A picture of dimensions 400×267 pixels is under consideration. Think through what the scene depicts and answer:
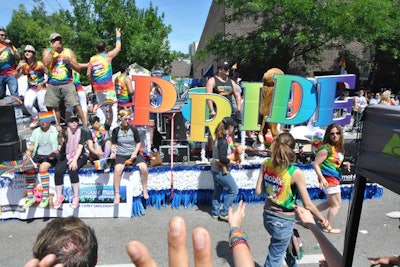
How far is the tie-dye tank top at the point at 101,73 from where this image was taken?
688 centimetres

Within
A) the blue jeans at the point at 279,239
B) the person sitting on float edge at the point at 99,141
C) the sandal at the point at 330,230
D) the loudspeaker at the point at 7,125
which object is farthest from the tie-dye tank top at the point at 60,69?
the sandal at the point at 330,230

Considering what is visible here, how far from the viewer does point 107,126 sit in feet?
25.3

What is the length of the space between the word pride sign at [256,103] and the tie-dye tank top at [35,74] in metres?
2.63

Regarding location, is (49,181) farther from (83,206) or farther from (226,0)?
(226,0)

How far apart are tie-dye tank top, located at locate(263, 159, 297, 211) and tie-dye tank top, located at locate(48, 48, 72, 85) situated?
4.87 metres

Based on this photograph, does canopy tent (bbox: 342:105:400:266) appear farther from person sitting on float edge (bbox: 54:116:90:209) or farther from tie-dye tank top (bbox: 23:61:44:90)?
tie-dye tank top (bbox: 23:61:44:90)

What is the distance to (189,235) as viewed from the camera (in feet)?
15.6

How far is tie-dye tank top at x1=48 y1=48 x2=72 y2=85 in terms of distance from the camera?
6.35 metres

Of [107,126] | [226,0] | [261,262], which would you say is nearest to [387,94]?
[261,262]

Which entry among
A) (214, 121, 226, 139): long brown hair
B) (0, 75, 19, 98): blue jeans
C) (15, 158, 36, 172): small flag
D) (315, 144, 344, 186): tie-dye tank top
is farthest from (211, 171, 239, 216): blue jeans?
(0, 75, 19, 98): blue jeans

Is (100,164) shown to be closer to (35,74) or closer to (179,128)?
(179,128)

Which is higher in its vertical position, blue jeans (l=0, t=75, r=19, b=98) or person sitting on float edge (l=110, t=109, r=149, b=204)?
blue jeans (l=0, t=75, r=19, b=98)

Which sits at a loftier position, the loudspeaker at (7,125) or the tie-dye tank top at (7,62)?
the tie-dye tank top at (7,62)

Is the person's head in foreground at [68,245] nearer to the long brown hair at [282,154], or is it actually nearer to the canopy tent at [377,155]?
the canopy tent at [377,155]
